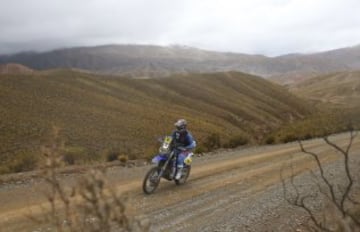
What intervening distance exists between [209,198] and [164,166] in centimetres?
159

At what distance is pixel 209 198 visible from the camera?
13289 millimetres

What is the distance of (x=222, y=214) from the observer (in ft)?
38.1

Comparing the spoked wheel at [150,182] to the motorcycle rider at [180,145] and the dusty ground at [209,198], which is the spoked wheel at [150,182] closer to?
the dusty ground at [209,198]

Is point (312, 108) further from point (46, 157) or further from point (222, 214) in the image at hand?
point (46, 157)

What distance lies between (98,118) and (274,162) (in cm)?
2665

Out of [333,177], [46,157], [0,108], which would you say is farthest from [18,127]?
[46,157]

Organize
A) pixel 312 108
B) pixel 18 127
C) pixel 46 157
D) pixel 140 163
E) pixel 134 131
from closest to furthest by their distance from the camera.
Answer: pixel 46 157 < pixel 140 163 < pixel 18 127 < pixel 134 131 < pixel 312 108

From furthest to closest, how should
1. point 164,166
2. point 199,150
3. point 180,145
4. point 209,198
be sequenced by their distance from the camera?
point 199,150 → point 180,145 → point 164,166 → point 209,198

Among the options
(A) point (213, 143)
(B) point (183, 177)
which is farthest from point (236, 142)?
(B) point (183, 177)

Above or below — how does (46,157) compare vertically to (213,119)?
above

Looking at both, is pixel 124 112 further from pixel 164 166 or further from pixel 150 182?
pixel 150 182

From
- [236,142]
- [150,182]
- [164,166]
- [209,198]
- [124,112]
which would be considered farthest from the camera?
[124,112]

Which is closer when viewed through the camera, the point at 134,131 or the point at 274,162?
the point at 274,162

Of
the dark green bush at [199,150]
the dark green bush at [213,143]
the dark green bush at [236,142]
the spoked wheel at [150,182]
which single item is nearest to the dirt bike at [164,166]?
the spoked wheel at [150,182]
